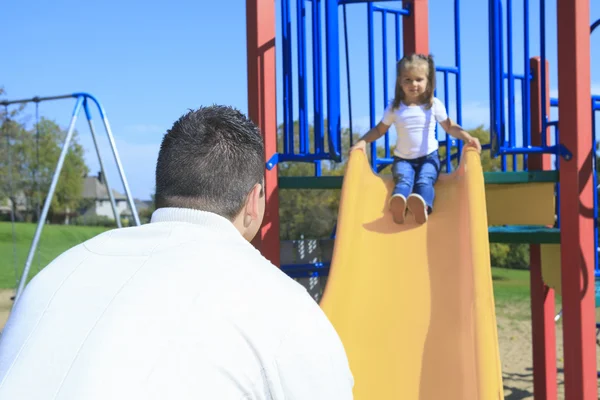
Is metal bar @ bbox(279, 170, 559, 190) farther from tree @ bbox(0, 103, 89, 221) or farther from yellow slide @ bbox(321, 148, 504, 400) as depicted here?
tree @ bbox(0, 103, 89, 221)

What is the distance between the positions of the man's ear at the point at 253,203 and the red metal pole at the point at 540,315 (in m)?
4.71

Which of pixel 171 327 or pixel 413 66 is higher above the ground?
pixel 413 66

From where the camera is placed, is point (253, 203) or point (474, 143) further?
point (474, 143)

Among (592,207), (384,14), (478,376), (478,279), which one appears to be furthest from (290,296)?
(384,14)

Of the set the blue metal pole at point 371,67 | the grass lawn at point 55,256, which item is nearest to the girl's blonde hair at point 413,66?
the blue metal pole at point 371,67

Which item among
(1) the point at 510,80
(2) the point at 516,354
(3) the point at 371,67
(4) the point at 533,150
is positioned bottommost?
(2) the point at 516,354

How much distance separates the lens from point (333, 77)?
5199 millimetres

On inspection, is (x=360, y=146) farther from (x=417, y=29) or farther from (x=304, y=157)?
(x=417, y=29)

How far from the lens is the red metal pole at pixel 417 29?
6.04 meters

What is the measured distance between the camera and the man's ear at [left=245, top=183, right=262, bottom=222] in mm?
1466

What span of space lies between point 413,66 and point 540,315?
249cm

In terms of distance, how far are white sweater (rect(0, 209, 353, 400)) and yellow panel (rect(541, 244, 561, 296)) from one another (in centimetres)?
449

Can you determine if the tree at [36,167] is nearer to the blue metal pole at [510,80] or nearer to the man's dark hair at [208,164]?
the blue metal pole at [510,80]

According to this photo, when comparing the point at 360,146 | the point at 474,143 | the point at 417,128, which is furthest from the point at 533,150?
the point at 360,146
